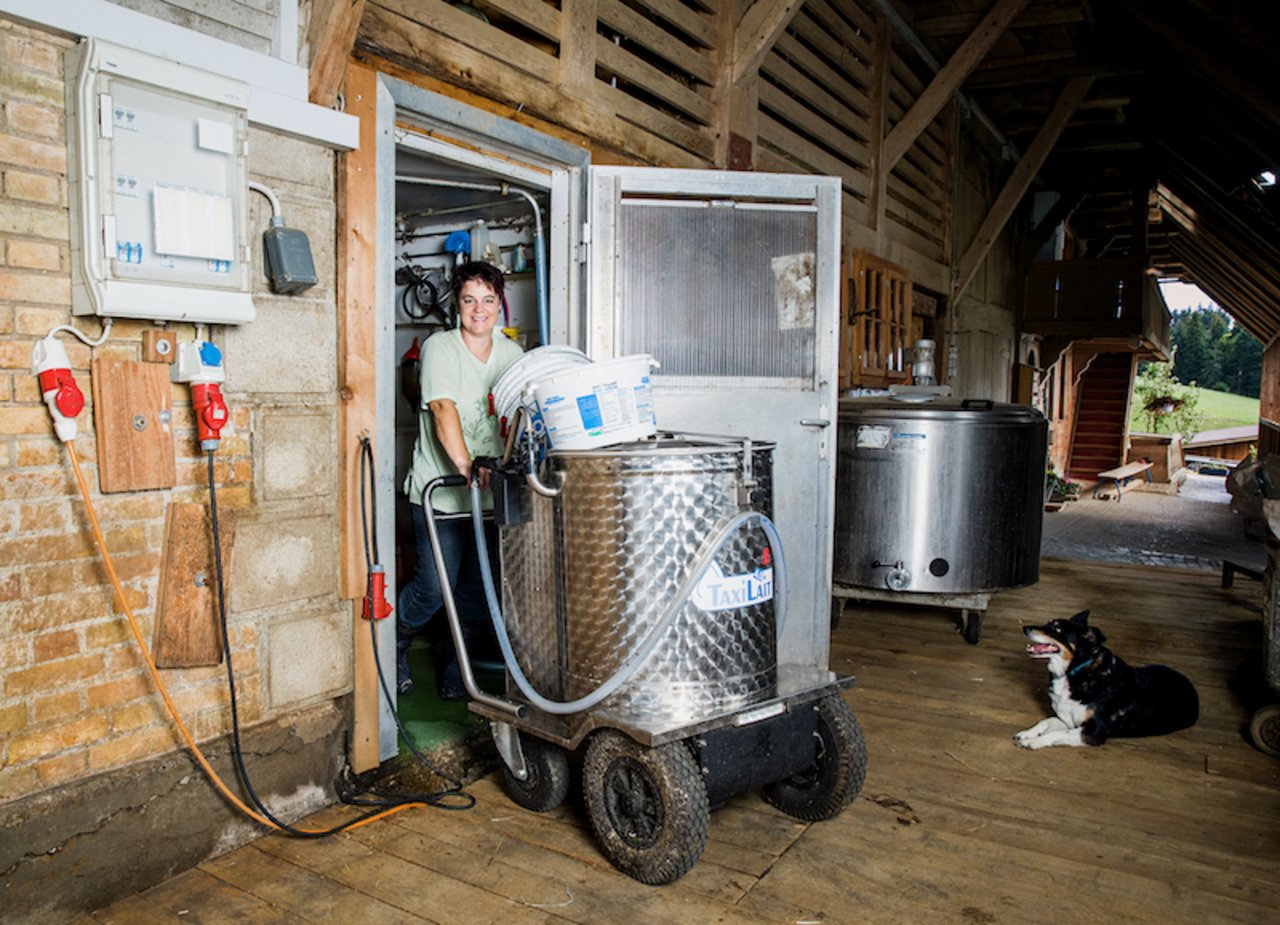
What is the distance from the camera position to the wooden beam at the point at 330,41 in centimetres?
239

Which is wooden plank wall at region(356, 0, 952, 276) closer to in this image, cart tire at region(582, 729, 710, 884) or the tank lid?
the tank lid

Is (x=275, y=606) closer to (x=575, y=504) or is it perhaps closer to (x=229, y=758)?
(x=229, y=758)

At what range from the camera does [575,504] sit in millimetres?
2326

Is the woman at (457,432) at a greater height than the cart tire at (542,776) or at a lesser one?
greater

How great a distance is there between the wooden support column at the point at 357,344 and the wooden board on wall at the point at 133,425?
512 mm

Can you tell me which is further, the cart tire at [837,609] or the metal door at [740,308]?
the cart tire at [837,609]

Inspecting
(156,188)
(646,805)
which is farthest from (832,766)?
(156,188)

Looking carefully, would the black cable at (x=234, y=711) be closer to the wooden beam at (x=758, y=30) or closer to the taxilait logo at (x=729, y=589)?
the taxilait logo at (x=729, y=589)

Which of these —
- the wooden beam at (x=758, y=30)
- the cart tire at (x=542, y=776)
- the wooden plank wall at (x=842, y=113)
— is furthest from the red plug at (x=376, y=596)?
the wooden plank wall at (x=842, y=113)

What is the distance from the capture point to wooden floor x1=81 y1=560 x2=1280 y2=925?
2127 mm

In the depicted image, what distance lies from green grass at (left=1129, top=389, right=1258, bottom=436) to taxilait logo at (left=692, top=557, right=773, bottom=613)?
3013cm

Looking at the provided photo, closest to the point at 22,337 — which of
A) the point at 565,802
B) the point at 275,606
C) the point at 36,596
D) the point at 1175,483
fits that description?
the point at 36,596

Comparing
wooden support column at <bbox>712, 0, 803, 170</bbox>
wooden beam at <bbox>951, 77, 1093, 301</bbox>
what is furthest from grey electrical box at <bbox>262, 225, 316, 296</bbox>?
wooden beam at <bbox>951, 77, 1093, 301</bbox>

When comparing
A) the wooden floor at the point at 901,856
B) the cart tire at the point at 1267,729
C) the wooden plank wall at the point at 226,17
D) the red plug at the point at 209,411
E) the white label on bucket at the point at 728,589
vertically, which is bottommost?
the wooden floor at the point at 901,856
